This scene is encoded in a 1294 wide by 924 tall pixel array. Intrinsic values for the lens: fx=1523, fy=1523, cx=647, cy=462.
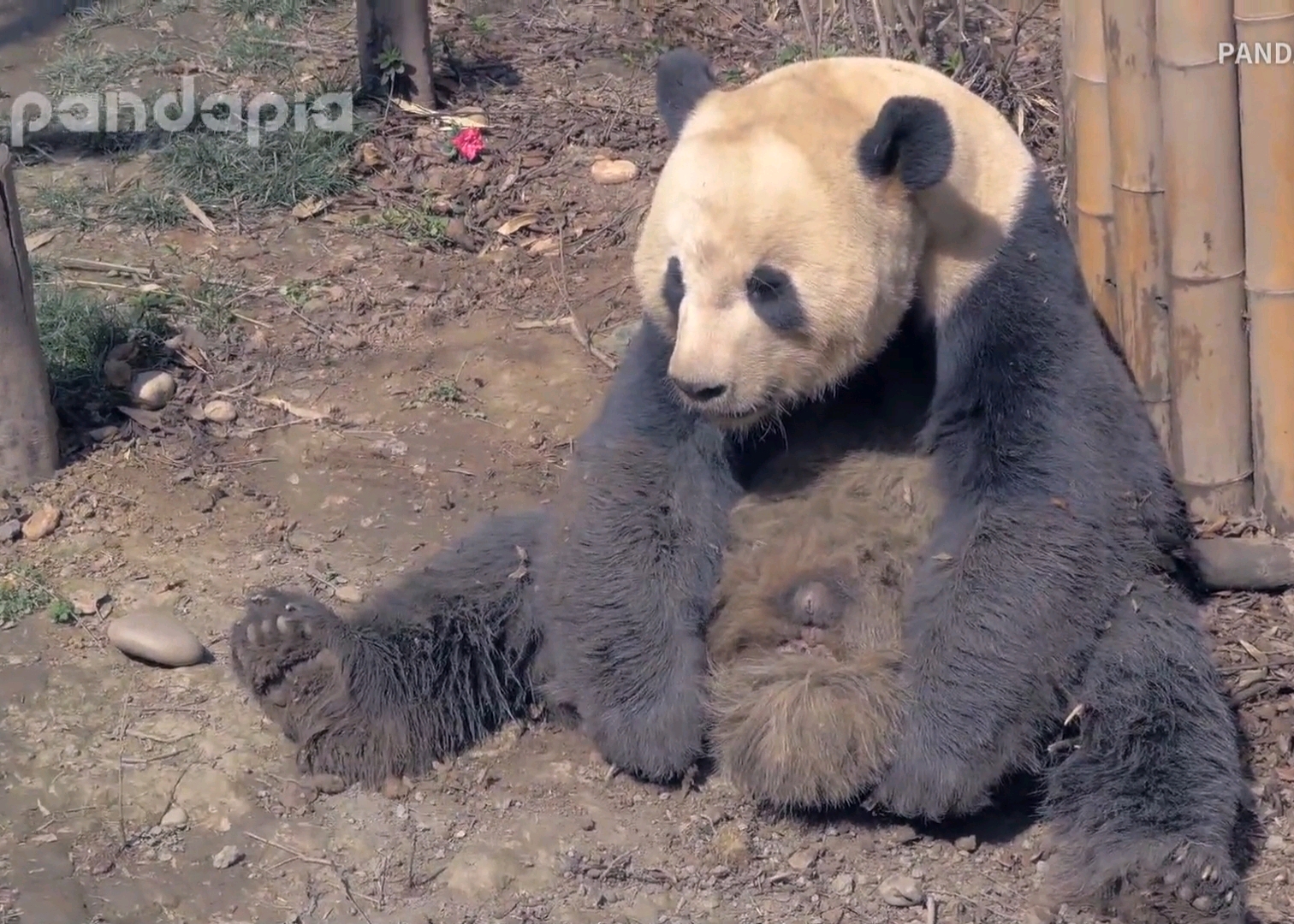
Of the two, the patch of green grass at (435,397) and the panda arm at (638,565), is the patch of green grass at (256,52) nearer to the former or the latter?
the patch of green grass at (435,397)

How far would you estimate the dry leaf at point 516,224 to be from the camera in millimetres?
6621

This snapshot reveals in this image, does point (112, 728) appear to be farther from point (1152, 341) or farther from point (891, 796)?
point (1152, 341)

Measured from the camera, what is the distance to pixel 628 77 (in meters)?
7.71

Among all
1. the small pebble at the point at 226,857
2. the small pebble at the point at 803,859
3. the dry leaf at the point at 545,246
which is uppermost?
the dry leaf at the point at 545,246

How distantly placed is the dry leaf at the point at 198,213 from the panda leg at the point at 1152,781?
4.33 meters

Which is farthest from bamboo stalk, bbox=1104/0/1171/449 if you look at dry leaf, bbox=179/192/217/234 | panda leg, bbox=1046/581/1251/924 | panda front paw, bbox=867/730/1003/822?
dry leaf, bbox=179/192/217/234

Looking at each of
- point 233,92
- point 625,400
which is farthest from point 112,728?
point 233,92

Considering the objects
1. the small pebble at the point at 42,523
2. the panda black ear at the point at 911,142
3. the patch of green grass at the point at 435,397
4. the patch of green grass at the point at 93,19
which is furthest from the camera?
the patch of green grass at the point at 93,19

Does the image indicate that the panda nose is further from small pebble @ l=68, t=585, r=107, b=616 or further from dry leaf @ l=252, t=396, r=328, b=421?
dry leaf @ l=252, t=396, r=328, b=421

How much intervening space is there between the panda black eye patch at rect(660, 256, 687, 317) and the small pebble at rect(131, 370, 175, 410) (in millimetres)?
2365

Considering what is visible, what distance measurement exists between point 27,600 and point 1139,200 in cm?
349

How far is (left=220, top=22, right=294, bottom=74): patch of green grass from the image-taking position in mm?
7715

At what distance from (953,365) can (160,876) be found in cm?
234

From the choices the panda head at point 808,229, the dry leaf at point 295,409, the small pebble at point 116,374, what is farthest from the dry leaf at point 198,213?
the panda head at point 808,229
